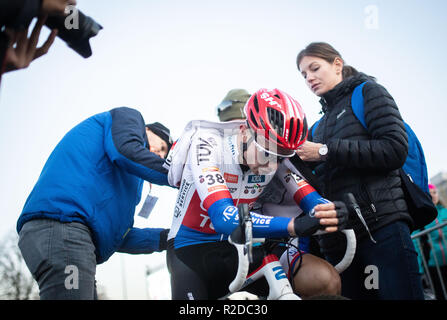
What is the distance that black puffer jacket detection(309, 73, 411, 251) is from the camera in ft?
8.19

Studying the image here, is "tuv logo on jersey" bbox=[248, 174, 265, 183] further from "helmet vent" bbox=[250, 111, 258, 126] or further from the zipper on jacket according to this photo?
the zipper on jacket

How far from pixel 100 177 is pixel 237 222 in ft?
4.27

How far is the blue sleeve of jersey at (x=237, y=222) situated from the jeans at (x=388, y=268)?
846 mm

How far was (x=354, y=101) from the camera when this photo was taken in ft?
9.44

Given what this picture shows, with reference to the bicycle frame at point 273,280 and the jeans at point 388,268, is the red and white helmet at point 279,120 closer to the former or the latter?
the bicycle frame at point 273,280

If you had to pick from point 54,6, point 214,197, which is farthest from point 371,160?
point 54,6

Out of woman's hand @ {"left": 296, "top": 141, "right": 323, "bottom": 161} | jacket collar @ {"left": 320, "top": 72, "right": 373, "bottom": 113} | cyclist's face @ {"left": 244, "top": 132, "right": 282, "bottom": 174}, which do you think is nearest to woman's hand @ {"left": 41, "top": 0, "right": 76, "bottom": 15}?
cyclist's face @ {"left": 244, "top": 132, "right": 282, "bottom": 174}

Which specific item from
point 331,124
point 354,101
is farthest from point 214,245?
point 354,101

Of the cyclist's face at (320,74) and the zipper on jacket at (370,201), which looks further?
the cyclist's face at (320,74)

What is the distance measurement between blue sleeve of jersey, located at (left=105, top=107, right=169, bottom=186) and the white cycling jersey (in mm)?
139

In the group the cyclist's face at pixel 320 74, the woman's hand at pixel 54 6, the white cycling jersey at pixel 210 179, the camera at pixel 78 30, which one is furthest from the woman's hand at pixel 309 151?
the woman's hand at pixel 54 6

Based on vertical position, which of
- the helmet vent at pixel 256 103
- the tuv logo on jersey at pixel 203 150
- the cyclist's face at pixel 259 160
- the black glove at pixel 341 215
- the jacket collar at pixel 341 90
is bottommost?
the black glove at pixel 341 215

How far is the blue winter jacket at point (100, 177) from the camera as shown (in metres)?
2.50

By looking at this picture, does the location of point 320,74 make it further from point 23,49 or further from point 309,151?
point 23,49
